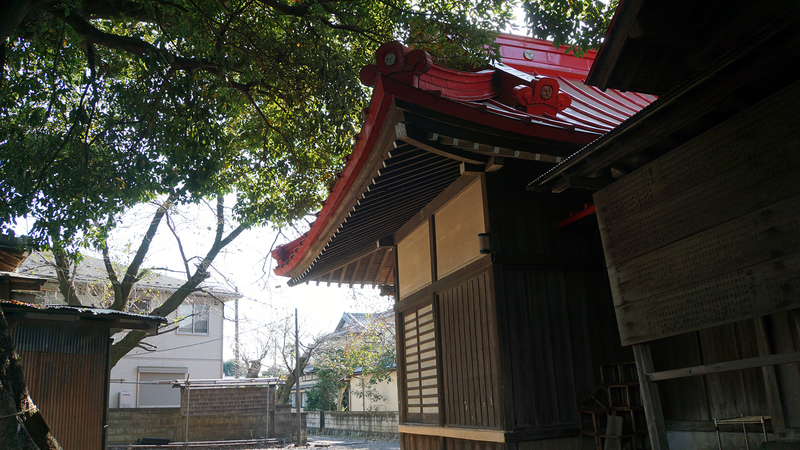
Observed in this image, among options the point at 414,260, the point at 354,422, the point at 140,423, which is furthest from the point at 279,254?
the point at 354,422

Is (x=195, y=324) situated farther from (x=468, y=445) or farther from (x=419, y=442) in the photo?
(x=468, y=445)

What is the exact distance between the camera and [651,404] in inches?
162

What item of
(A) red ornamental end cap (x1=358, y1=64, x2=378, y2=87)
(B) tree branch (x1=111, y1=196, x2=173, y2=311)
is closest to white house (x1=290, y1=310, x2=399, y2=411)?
(B) tree branch (x1=111, y1=196, x2=173, y2=311)

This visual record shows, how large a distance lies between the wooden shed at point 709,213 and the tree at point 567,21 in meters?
1.74

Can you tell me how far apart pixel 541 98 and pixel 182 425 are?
631 inches

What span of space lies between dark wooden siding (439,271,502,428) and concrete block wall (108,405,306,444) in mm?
13198

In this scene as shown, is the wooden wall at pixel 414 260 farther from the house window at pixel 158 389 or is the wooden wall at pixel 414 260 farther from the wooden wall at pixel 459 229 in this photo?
the house window at pixel 158 389

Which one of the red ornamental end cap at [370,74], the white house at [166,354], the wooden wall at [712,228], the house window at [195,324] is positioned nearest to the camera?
the wooden wall at [712,228]

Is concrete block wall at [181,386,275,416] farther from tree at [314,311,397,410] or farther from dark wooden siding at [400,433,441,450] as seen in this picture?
dark wooden siding at [400,433,441,450]

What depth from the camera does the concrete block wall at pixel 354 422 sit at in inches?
794

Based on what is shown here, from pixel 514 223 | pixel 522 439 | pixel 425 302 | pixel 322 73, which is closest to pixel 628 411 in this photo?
pixel 522 439

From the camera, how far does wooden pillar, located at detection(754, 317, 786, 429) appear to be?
3832 mm

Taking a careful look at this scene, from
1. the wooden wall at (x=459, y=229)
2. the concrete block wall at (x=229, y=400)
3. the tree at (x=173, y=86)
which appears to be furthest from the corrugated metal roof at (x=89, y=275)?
the wooden wall at (x=459, y=229)

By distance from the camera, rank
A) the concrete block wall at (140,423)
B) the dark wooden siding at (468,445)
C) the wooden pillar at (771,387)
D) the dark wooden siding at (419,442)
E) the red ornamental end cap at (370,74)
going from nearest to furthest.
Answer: the wooden pillar at (771,387)
the red ornamental end cap at (370,74)
the dark wooden siding at (468,445)
the dark wooden siding at (419,442)
the concrete block wall at (140,423)
